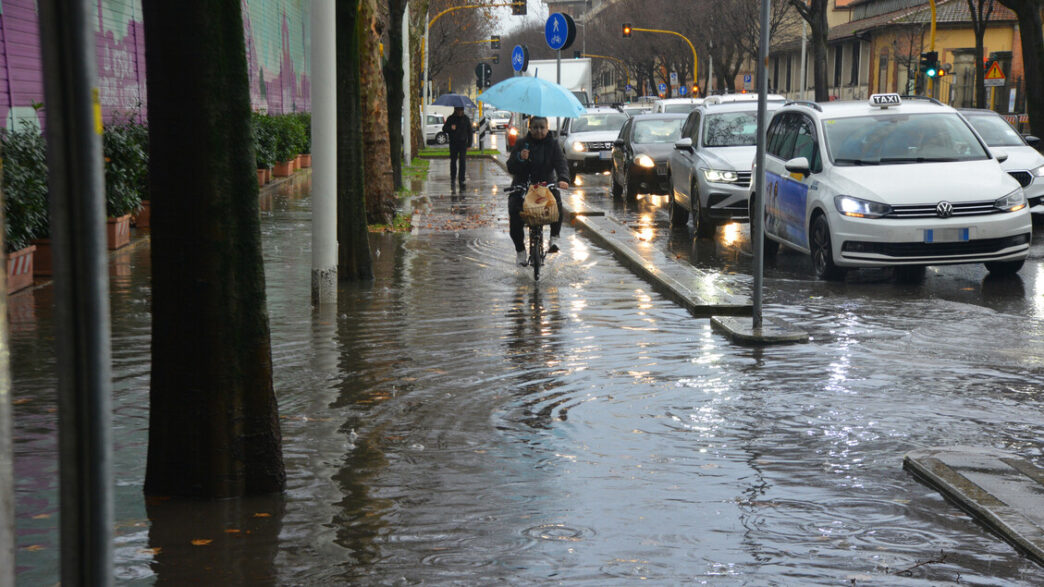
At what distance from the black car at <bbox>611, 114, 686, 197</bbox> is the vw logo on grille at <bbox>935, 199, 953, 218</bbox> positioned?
11325 millimetres

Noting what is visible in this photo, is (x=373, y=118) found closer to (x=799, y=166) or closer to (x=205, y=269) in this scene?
(x=799, y=166)

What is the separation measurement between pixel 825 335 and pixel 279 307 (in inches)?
179

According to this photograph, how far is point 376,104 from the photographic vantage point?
16906 mm

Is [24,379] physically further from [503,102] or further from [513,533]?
[503,102]

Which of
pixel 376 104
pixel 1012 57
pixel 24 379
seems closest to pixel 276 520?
pixel 24 379

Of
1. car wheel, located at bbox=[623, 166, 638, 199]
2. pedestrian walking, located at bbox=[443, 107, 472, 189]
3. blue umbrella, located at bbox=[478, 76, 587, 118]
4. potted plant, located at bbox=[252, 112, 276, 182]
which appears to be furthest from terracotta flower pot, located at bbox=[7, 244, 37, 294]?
pedestrian walking, located at bbox=[443, 107, 472, 189]

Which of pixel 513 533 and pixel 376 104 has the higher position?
pixel 376 104

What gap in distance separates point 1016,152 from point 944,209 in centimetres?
683

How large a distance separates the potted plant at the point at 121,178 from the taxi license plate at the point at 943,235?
8.74 meters

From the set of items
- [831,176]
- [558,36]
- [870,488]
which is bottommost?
[870,488]

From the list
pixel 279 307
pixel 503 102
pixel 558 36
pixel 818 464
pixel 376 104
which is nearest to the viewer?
pixel 818 464

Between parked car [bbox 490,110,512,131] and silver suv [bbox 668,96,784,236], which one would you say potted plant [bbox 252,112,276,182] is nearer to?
silver suv [bbox 668,96,784,236]

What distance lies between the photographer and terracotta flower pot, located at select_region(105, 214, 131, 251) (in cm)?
1447

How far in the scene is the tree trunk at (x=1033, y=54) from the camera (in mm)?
24828
